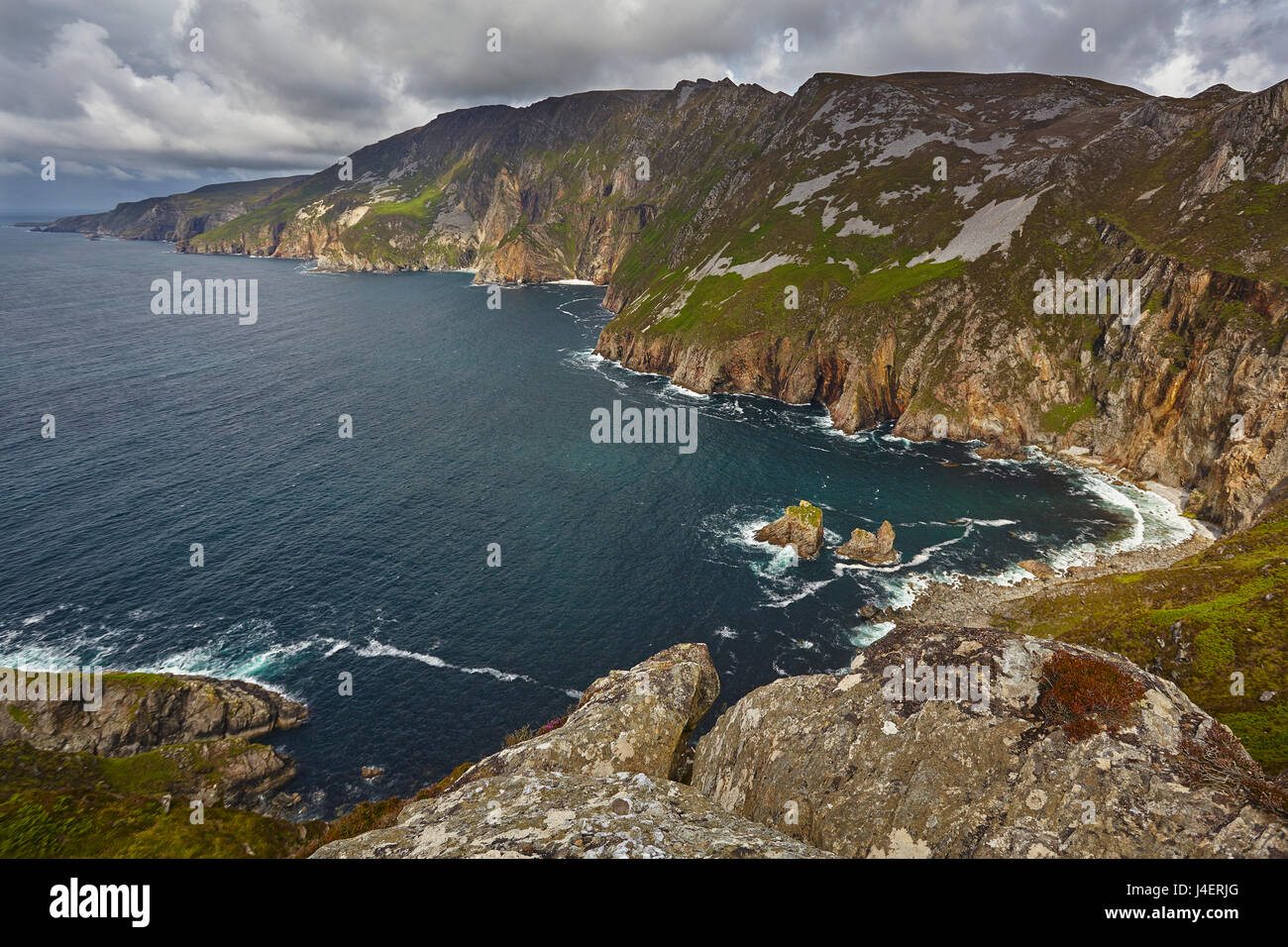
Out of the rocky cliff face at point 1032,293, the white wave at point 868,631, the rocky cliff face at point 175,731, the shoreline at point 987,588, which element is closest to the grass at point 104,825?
the rocky cliff face at point 175,731

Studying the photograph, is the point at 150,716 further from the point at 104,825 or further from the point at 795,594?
the point at 795,594

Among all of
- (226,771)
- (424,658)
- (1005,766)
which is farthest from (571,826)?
(424,658)

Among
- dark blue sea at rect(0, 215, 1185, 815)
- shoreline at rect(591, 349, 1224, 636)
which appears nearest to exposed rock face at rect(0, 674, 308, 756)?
dark blue sea at rect(0, 215, 1185, 815)

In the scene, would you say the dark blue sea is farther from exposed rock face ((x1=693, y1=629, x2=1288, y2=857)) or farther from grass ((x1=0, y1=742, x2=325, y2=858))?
exposed rock face ((x1=693, y1=629, x2=1288, y2=857))

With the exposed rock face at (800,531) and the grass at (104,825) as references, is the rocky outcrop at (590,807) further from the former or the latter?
the exposed rock face at (800,531)

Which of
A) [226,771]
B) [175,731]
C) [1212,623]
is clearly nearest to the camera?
[1212,623]

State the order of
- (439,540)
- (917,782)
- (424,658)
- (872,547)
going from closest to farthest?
(917,782), (424,658), (872,547), (439,540)

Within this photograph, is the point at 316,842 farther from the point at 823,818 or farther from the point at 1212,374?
the point at 1212,374

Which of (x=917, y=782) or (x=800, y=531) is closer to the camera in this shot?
(x=917, y=782)
